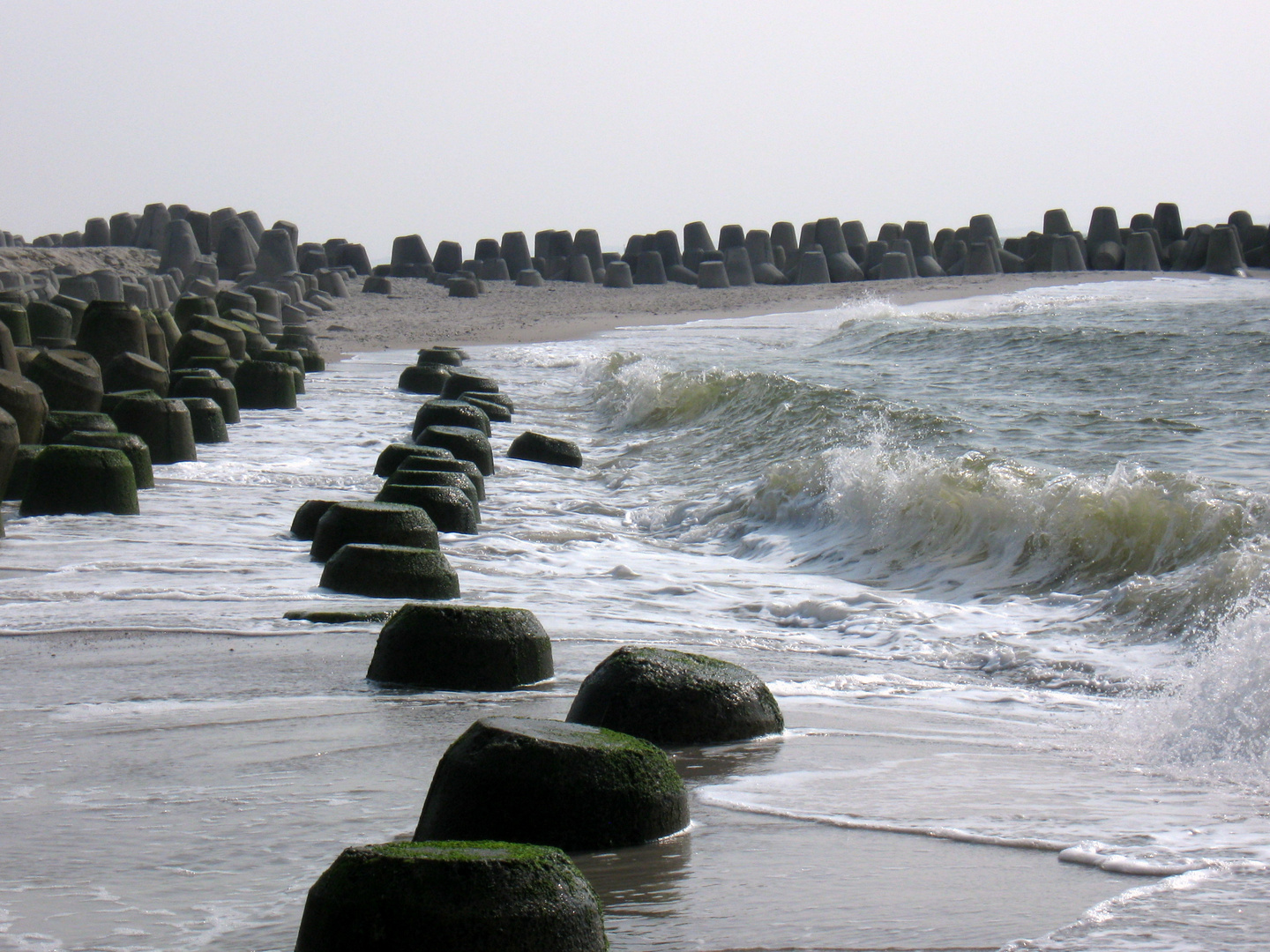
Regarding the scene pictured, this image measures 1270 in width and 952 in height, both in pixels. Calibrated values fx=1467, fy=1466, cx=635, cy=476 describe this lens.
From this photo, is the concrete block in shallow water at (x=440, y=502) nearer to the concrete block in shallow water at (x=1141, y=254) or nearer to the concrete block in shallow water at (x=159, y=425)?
the concrete block in shallow water at (x=159, y=425)

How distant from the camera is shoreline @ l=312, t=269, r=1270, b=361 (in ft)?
100

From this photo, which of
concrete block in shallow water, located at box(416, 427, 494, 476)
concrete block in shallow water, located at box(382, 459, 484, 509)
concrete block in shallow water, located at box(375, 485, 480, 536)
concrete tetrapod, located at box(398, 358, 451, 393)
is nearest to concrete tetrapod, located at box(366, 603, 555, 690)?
concrete block in shallow water, located at box(375, 485, 480, 536)

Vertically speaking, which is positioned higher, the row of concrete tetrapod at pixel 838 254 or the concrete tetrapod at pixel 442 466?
the row of concrete tetrapod at pixel 838 254

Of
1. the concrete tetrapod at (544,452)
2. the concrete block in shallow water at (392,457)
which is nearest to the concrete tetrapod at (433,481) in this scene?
the concrete block in shallow water at (392,457)

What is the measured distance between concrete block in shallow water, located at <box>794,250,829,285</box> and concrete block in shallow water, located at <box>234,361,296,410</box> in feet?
104

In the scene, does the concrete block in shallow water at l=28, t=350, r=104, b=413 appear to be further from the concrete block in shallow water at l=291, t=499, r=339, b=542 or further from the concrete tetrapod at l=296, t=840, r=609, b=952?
the concrete tetrapod at l=296, t=840, r=609, b=952

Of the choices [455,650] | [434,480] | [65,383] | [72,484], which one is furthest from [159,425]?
[455,650]

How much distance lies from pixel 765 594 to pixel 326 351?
20.4m

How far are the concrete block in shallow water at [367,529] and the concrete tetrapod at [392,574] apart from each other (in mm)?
741

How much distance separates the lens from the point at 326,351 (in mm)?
26453

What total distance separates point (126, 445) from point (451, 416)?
13.5 ft

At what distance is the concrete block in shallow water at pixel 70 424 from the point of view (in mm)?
10164

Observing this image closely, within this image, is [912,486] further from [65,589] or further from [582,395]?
[582,395]

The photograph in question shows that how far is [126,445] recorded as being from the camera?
9508 mm
